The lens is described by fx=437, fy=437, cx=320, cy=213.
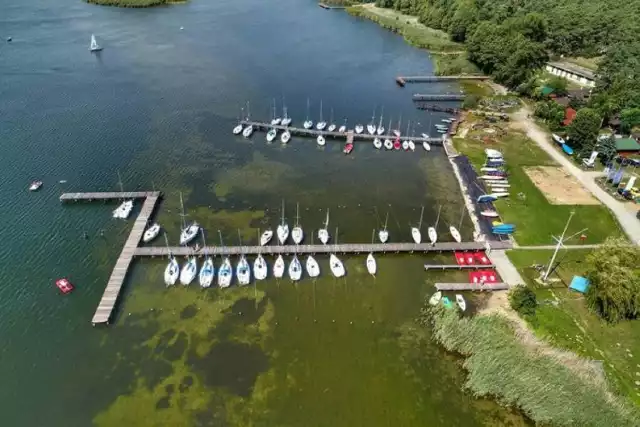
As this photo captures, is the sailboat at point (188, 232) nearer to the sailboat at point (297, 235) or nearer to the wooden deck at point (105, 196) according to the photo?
the wooden deck at point (105, 196)

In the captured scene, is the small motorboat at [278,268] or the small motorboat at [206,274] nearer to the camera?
the small motorboat at [206,274]

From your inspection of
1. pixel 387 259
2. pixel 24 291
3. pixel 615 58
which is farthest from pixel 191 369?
pixel 615 58

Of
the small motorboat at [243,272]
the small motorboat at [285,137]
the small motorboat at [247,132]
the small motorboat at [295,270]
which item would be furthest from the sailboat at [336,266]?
the small motorboat at [247,132]

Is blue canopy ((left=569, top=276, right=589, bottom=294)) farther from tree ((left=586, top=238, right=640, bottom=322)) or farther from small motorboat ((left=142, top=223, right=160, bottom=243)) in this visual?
small motorboat ((left=142, top=223, right=160, bottom=243))

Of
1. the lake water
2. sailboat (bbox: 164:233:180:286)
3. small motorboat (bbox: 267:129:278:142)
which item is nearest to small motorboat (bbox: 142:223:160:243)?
the lake water

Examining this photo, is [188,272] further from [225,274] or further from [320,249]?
[320,249]

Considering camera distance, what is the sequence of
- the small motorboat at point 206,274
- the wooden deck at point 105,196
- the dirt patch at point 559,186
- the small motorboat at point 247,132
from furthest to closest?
the small motorboat at point 247,132 < the dirt patch at point 559,186 < the wooden deck at point 105,196 < the small motorboat at point 206,274
